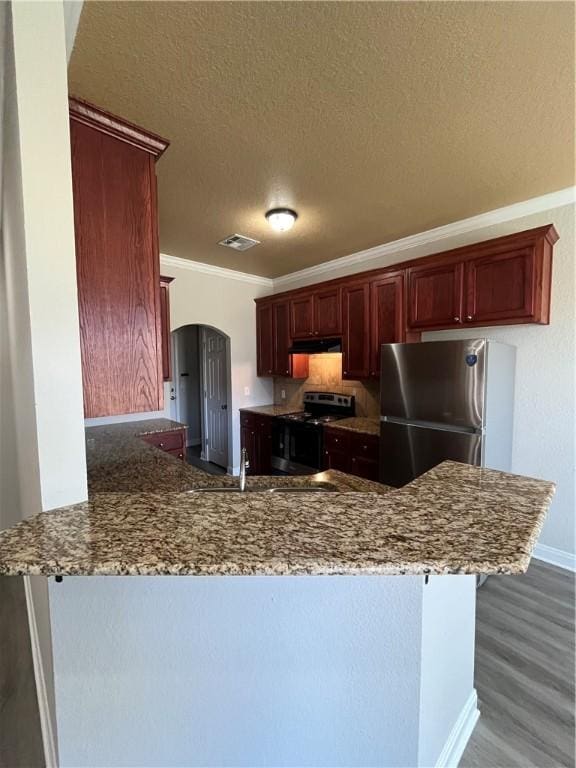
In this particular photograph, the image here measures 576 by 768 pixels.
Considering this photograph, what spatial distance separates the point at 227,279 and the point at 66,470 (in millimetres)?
4058

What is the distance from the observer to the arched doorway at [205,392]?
16.7 ft

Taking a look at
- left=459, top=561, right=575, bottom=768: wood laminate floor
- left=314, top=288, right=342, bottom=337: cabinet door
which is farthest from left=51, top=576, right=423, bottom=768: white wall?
left=314, top=288, right=342, bottom=337: cabinet door

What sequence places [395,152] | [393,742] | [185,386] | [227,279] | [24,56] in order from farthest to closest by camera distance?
[185,386] < [227,279] < [395,152] < [393,742] < [24,56]

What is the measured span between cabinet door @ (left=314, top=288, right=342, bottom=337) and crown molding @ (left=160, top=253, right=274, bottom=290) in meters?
1.23

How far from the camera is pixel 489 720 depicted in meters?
1.56

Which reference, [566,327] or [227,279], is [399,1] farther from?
[227,279]

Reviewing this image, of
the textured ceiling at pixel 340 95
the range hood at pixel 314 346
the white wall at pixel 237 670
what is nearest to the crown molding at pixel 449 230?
the textured ceiling at pixel 340 95

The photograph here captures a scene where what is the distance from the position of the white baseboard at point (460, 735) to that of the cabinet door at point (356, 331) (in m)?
2.59

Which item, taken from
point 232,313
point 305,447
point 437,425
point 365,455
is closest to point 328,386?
point 305,447

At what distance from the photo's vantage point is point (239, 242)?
3520mm

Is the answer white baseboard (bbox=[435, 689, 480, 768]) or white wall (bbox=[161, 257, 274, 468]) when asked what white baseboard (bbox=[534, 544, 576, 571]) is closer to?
white baseboard (bbox=[435, 689, 480, 768])

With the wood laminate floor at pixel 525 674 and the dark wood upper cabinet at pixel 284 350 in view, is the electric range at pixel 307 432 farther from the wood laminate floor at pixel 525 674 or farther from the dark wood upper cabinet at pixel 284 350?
the wood laminate floor at pixel 525 674

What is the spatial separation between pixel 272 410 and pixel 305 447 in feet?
3.14

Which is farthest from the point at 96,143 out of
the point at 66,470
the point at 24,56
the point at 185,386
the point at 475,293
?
the point at 185,386
